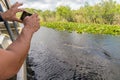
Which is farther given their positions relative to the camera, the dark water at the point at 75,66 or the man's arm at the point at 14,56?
the dark water at the point at 75,66

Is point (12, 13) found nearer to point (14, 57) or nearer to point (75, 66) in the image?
point (14, 57)

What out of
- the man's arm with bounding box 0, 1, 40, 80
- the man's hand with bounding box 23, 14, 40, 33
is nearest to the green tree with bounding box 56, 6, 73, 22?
the man's hand with bounding box 23, 14, 40, 33

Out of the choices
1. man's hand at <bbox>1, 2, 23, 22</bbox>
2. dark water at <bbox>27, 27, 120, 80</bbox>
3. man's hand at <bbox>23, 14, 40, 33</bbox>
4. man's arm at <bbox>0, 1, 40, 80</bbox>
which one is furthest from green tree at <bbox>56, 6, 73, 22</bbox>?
man's arm at <bbox>0, 1, 40, 80</bbox>

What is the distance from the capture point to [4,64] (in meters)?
1.26

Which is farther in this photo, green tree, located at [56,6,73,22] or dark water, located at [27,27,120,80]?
green tree, located at [56,6,73,22]

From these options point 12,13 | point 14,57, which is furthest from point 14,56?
point 12,13

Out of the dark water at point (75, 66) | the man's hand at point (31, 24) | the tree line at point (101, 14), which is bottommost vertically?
the tree line at point (101, 14)

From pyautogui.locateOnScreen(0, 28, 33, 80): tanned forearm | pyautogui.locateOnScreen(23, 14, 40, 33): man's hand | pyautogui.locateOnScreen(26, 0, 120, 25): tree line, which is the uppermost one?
pyautogui.locateOnScreen(23, 14, 40, 33): man's hand

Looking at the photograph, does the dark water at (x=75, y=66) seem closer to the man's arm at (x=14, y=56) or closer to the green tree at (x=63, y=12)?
the man's arm at (x=14, y=56)

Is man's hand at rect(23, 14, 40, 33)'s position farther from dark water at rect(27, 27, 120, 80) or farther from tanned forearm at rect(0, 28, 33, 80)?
dark water at rect(27, 27, 120, 80)

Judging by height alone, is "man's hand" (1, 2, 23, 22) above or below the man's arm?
above

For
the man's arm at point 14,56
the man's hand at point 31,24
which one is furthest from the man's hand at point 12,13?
the man's arm at point 14,56

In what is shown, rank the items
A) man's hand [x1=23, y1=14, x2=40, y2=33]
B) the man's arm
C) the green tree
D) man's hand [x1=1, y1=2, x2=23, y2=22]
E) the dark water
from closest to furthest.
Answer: the man's arm → man's hand [x1=23, y1=14, x2=40, y2=33] → man's hand [x1=1, y1=2, x2=23, y2=22] → the dark water → the green tree

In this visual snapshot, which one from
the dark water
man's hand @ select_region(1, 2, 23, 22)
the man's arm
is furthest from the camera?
the dark water
